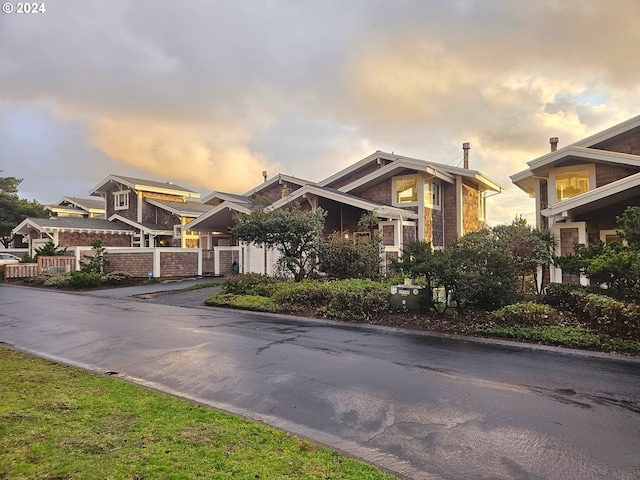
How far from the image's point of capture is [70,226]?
29188 millimetres

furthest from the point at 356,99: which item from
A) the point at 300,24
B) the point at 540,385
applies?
the point at 540,385

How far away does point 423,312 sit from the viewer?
1095 cm

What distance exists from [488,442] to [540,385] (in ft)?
7.63

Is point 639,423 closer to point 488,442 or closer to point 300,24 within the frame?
point 488,442

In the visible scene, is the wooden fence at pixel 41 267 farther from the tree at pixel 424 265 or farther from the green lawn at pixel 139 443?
the green lawn at pixel 139 443

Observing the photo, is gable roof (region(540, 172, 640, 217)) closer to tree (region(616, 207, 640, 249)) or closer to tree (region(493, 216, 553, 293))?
tree (region(493, 216, 553, 293))

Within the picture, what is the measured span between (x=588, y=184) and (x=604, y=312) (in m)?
8.62

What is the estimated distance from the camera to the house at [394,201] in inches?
741

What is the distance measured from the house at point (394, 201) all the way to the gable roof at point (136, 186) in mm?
11240

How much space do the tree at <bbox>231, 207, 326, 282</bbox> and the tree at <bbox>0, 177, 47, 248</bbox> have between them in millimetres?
33756

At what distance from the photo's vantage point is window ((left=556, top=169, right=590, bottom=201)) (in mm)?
14805

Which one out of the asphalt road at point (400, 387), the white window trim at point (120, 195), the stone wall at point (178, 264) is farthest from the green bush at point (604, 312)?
the white window trim at point (120, 195)

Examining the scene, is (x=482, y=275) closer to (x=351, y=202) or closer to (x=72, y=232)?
(x=351, y=202)

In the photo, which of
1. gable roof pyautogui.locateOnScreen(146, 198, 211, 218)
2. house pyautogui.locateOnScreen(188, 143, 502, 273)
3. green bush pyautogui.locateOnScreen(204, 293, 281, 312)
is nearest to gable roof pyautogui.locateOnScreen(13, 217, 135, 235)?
gable roof pyautogui.locateOnScreen(146, 198, 211, 218)
